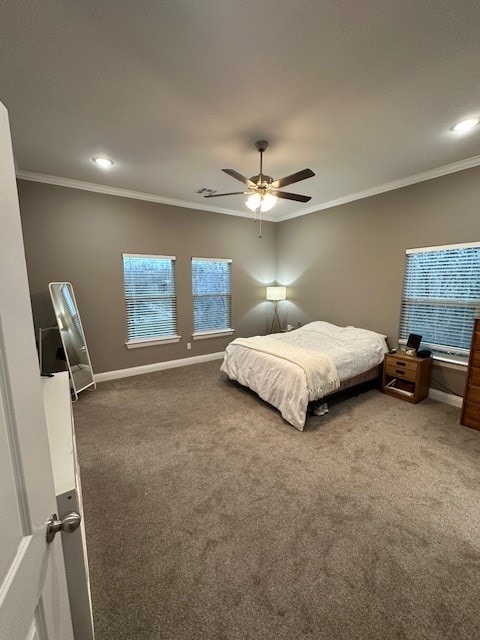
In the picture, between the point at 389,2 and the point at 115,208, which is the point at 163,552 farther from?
the point at 115,208

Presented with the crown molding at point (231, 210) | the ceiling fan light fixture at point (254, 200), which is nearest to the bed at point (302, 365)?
the ceiling fan light fixture at point (254, 200)

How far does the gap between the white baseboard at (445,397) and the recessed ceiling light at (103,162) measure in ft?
15.7

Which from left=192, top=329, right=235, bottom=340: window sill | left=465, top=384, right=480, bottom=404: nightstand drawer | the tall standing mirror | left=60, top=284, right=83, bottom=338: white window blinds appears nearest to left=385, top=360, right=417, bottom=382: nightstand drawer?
left=465, top=384, right=480, bottom=404: nightstand drawer

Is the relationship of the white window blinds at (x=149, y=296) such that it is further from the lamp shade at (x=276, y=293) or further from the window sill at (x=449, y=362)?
the window sill at (x=449, y=362)

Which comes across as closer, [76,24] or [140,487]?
[76,24]

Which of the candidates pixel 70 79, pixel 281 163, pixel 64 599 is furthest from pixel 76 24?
pixel 64 599

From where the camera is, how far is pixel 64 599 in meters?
0.80

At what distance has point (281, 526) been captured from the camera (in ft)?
5.50

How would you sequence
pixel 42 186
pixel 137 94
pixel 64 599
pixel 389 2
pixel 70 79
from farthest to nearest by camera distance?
pixel 42 186 → pixel 137 94 → pixel 70 79 → pixel 389 2 → pixel 64 599

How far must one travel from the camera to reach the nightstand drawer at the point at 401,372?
10.7 feet

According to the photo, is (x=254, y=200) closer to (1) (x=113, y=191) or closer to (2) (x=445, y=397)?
(1) (x=113, y=191)

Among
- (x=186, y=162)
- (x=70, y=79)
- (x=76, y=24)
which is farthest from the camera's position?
(x=186, y=162)

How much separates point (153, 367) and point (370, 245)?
12.9ft

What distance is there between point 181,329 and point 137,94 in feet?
10.8
